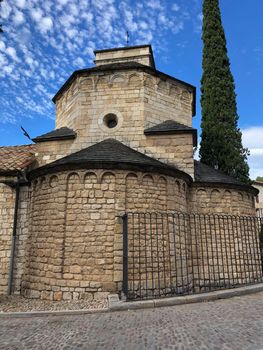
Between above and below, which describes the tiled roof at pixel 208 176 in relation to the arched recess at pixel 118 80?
below

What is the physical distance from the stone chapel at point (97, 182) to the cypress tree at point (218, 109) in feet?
9.92

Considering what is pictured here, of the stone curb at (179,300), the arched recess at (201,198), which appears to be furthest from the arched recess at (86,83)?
the stone curb at (179,300)

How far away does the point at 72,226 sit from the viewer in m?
7.78

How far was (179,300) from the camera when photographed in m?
6.34

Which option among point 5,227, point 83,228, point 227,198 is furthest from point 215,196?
point 5,227

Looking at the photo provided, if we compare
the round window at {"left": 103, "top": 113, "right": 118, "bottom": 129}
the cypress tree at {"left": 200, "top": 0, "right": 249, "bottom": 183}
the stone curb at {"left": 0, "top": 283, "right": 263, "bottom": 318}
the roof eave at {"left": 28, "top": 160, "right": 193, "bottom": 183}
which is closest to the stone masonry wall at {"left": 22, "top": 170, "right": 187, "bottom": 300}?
the roof eave at {"left": 28, "top": 160, "right": 193, "bottom": 183}

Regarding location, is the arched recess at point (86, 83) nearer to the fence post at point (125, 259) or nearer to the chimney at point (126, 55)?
the chimney at point (126, 55)

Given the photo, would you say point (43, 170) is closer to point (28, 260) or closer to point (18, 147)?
point (28, 260)

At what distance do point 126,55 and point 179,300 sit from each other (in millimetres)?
12380

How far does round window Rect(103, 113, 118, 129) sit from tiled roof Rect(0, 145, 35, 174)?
318cm

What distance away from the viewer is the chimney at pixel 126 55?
1435cm

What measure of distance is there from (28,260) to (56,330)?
4.05m

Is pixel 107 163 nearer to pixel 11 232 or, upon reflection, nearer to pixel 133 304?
pixel 133 304

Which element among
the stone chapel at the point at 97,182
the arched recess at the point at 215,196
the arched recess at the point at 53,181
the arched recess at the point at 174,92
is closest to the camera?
the stone chapel at the point at 97,182
